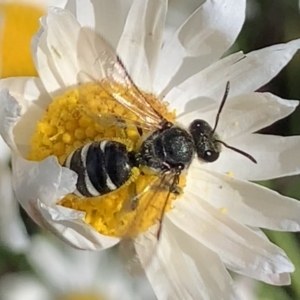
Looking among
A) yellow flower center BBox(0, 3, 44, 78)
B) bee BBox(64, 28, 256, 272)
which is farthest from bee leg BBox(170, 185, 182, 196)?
yellow flower center BBox(0, 3, 44, 78)

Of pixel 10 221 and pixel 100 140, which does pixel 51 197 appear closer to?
pixel 100 140

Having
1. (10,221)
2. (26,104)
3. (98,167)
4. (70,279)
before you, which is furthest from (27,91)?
(70,279)

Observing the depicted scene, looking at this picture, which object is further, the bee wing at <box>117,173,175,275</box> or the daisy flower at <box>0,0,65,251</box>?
the daisy flower at <box>0,0,65,251</box>

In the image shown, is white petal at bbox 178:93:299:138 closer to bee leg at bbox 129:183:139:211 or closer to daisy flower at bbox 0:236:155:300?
bee leg at bbox 129:183:139:211

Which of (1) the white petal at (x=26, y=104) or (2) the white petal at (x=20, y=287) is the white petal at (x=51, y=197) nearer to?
(1) the white petal at (x=26, y=104)

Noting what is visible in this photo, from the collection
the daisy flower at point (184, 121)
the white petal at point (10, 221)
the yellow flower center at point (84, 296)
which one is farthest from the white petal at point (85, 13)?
the yellow flower center at point (84, 296)

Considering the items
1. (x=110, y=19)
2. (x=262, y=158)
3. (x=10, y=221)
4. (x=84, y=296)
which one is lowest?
(x=84, y=296)

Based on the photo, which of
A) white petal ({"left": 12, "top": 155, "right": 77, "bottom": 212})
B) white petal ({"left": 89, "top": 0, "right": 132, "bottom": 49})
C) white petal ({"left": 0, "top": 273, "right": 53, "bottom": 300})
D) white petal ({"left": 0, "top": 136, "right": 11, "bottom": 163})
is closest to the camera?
white petal ({"left": 12, "top": 155, "right": 77, "bottom": 212})
